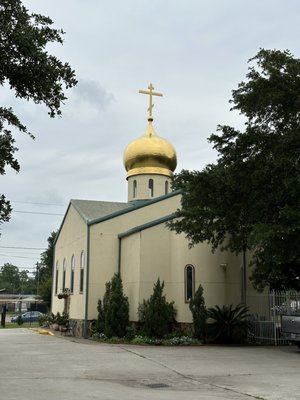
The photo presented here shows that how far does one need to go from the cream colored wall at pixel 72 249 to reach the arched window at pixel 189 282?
5.69 m

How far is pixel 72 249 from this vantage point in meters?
28.4

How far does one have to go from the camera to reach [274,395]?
9.24m

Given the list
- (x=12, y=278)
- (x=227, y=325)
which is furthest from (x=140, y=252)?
(x=12, y=278)

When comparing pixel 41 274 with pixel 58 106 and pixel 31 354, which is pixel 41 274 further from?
pixel 58 106

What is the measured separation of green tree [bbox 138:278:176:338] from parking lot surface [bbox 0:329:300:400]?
6.83 feet

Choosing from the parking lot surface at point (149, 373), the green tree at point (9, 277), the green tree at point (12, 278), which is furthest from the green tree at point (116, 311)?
the green tree at point (9, 277)

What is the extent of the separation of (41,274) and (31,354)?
247 ft

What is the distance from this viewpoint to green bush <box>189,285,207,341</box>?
20.2 metres

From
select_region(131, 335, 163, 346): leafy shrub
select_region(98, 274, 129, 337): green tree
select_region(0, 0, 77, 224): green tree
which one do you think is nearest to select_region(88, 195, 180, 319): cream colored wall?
select_region(98, 274, 129, 337): green tree

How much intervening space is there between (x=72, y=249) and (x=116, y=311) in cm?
745

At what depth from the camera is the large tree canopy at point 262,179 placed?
15477mm

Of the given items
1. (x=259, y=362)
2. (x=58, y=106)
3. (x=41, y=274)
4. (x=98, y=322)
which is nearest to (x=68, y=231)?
(x=98, y=322)

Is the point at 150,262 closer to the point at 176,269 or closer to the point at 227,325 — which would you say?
the point at 176,269

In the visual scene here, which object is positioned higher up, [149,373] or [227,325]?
[227,325]
